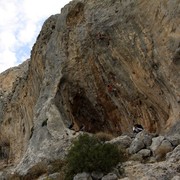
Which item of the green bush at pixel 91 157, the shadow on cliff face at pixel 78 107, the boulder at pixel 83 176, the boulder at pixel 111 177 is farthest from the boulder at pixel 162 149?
the shadow on cliff face at pixel 78 107

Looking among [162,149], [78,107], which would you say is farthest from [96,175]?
[78,107]

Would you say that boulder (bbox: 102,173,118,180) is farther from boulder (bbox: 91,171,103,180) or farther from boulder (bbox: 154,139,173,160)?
boulder (bbox: 154,139,173,160)

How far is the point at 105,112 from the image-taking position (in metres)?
25.4

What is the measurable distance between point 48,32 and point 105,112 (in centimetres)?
797

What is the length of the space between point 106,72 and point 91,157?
9.31m

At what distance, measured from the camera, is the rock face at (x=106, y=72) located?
65.5 ft

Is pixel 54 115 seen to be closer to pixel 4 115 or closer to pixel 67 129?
pixel 67 129

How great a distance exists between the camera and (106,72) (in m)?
24.0

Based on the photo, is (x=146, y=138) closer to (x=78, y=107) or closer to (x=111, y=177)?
(x=111, y=177)

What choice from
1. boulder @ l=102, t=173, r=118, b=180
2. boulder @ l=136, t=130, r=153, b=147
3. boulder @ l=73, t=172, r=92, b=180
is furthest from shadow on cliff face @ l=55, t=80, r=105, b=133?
boulder @ l=102, t=173, r=118, b=180

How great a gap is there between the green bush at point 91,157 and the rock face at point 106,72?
3953mm

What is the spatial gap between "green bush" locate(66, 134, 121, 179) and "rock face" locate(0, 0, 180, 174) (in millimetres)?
3953

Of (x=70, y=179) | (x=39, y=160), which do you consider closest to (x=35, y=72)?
(x=39, y=160)

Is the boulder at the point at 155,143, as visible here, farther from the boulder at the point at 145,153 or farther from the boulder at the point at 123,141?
the boulder at the point at 123,141
